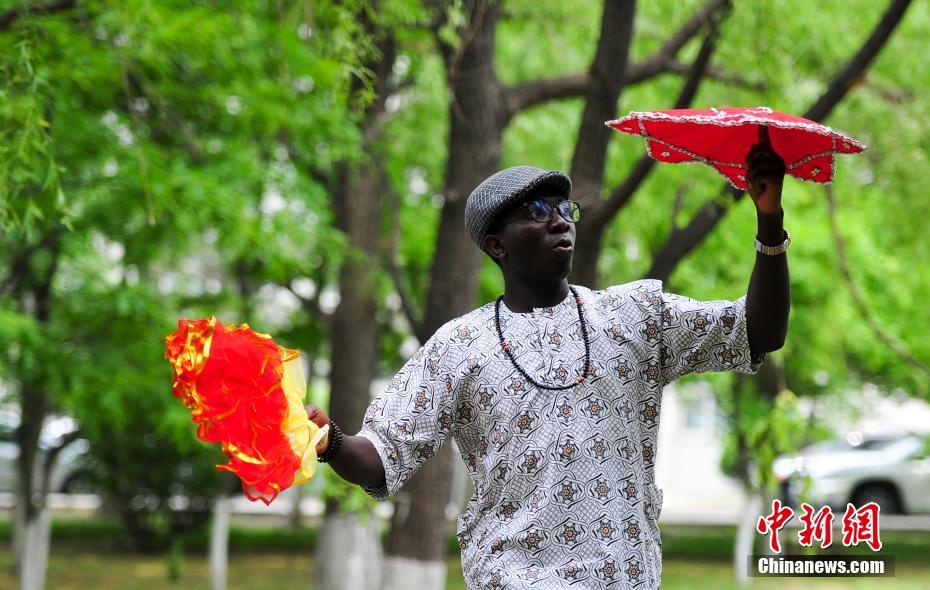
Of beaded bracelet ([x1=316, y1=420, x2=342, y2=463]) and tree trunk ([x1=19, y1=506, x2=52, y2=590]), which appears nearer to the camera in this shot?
beaded bracelet ([x1=316, y1=420, x2=342, y2=463])

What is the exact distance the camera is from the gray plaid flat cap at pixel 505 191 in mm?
2729

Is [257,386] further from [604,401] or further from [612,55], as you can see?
[612,55]

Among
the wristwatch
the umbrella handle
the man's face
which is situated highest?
the umbrella handle

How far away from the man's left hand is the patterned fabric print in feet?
0.86

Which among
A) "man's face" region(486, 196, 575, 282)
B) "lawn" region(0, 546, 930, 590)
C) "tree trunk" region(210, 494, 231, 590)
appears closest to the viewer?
"man's face" region(486, 196, 575, 282)

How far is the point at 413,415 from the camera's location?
265 cm

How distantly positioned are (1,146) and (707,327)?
9.17ft

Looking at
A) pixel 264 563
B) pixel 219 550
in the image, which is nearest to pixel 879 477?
pixel 264 563

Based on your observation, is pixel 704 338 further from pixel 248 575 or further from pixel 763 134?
pixel 248 575

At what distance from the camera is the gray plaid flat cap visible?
2.73 meters

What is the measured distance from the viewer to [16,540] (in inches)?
523

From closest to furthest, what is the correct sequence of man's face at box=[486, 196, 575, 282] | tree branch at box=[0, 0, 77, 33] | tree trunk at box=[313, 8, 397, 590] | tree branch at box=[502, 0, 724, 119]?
man's face at box=[486, 196, 575, 282] → tree branch at box=[0, 0, 77, 33] → tree branch at box=[502, 0, 724, 119] → tree trunk at box=[313, 8, 397, 590]

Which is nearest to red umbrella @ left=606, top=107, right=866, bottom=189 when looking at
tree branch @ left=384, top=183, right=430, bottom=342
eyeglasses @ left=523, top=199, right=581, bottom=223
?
eyeglasses @ left=523, top=199, right=581, bottom=223

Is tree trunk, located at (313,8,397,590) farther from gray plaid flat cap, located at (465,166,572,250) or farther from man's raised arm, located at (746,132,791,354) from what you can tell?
man's raised arm, located at (746,132,791,354)
